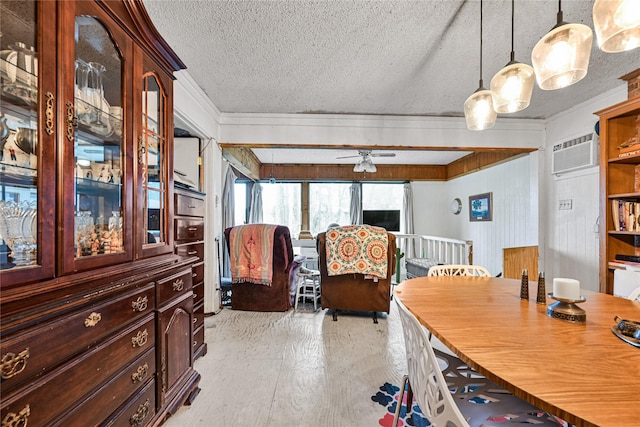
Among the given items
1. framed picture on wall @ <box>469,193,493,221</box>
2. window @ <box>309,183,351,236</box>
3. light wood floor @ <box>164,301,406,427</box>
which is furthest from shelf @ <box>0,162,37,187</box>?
window @ <box>309,183,351,236</box>

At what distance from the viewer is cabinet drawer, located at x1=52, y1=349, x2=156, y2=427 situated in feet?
3.23

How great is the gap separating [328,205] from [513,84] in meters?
5.36

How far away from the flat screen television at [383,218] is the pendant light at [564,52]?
17.6ft

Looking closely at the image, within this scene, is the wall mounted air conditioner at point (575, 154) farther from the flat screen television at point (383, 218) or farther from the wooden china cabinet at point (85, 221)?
the wooden china cabinet at point (85, 221)

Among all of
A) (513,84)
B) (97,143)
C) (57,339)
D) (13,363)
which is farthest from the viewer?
(513,84)

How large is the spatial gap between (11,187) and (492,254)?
5757 mm

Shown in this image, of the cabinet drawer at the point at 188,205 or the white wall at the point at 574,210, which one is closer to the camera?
the cabinet drawer at the point at 188,205

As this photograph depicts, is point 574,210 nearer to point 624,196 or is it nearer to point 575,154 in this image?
point 575,154

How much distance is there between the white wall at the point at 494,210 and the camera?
13.2 ft

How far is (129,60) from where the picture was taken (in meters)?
1.34

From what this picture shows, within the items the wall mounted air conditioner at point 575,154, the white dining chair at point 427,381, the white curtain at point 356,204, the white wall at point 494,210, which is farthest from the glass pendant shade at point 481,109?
the white curtain at point 356,204

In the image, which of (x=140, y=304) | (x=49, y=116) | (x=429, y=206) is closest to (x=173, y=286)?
(x=140, y=304)

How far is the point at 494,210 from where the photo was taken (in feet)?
16.0

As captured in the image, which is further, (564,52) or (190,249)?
(190,249)
